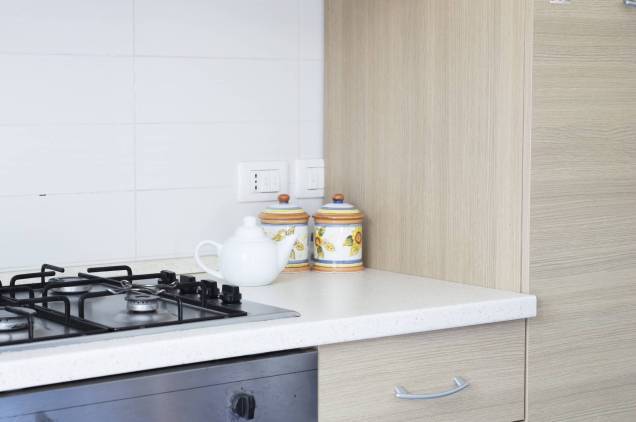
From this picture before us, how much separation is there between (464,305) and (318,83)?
784 millimetres

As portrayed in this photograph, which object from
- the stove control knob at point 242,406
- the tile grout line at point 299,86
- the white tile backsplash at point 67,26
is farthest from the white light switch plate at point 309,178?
the stove control knob at point 242,406

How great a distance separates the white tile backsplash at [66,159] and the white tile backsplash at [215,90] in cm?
9

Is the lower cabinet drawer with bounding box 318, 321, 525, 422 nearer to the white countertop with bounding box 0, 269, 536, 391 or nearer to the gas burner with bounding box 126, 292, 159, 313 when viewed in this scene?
the white countertop with bounding box 0, 269, 536, 391

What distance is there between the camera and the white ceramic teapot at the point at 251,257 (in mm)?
1750

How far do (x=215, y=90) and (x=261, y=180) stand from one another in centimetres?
22

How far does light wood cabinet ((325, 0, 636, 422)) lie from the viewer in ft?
5.53

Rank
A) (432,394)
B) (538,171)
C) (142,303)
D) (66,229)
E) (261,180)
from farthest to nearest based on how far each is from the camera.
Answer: (261,180) → (66,229) → (538,171) → (432,394) → (142,303)

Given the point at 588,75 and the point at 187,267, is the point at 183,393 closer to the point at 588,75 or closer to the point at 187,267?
the point at 187,267

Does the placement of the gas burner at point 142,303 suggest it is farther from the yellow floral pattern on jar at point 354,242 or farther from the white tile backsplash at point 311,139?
the white tile backsplash at point 311,139

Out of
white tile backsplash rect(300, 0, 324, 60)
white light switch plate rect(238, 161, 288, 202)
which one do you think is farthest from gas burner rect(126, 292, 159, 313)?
white tile backsplash rect(300, 0, 324, 60)

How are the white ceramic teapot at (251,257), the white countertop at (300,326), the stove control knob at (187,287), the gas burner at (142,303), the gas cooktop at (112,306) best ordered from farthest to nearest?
the white ceramic teapot at (251,257)
the stove control knob at (187,287)
the gas burner at (142,303)
the gas cooktop at (112,306)
the white countertop at (300,326)

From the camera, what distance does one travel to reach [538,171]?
1.67m

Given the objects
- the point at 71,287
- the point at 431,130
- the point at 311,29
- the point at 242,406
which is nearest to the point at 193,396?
the point at 242,406

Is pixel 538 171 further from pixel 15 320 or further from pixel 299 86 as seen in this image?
pixel 15 320
